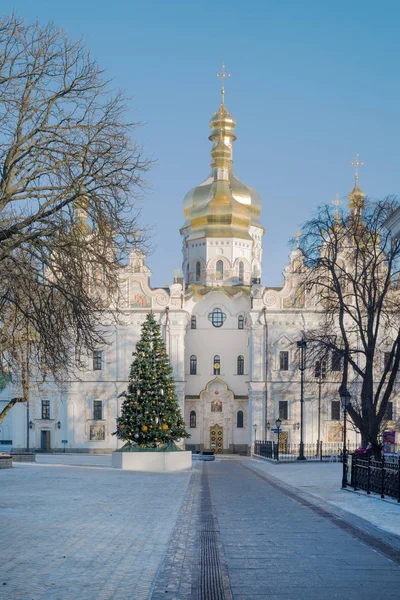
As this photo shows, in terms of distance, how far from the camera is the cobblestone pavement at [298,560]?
923 centimetres

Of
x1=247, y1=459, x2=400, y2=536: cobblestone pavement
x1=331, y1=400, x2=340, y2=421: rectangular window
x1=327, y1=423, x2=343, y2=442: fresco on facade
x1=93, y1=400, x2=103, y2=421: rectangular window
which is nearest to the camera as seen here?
x1=247, y1=459, x2=400, y2=536: cobblestone pavement

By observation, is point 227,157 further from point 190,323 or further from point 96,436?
point 96,436

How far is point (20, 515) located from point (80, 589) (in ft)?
23.8

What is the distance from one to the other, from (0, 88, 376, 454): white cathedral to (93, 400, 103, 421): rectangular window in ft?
0.25

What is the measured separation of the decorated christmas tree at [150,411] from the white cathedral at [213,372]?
84.9ft

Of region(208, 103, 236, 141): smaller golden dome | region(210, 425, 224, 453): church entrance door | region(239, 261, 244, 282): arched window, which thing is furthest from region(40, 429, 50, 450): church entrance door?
region(208, 103, 236, 141): smaller golden dome

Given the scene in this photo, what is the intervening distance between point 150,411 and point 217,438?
106 ft

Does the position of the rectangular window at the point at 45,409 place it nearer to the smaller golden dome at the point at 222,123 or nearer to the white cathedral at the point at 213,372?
the white cathedral at the point at 213,372

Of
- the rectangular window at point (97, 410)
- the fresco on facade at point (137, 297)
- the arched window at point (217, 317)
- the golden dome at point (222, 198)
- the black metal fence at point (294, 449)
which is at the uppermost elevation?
the golden dome at point (222, 198)

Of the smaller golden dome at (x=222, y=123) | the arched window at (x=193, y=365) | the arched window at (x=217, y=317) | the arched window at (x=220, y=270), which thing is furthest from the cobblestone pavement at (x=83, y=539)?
the smaller golden dome at (x=222, y=123)

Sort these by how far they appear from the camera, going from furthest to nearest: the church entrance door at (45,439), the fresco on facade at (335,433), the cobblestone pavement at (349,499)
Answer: the church entrance door at (45,439), the fresco on facade at (335,433), the cobblestone pavement at (349,499)

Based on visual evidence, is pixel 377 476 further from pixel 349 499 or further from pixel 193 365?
pixel 193 365

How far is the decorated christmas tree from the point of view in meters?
37.2

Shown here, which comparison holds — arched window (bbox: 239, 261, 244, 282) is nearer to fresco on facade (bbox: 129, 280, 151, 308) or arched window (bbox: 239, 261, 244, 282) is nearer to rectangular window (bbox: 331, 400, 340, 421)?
fresco on facade (bbox: 129, 280, 151, 308)
